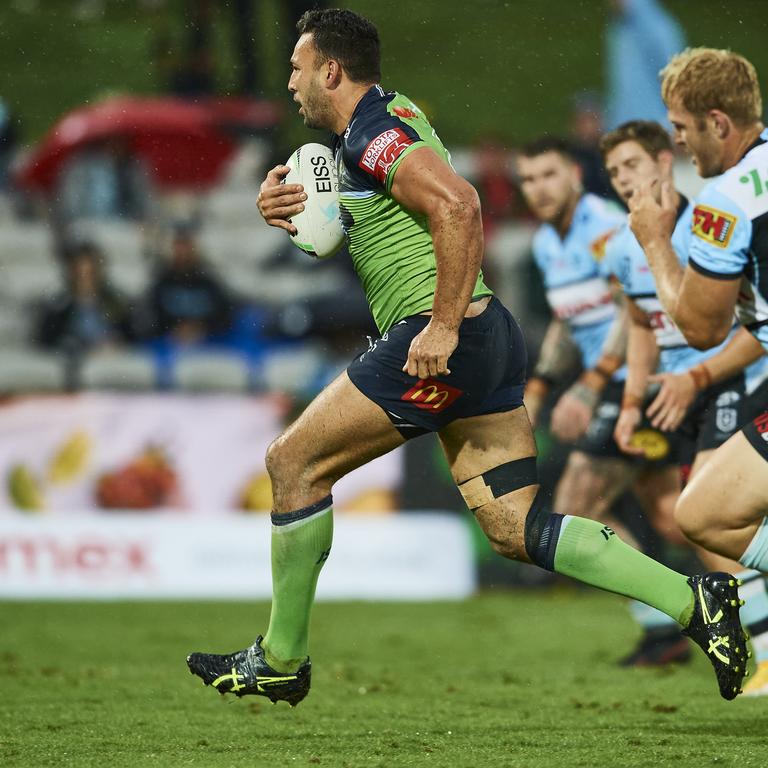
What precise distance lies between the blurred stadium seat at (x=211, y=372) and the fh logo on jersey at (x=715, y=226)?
21.1 ft

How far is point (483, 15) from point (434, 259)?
370 cm

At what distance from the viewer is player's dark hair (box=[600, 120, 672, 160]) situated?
633 centimetres

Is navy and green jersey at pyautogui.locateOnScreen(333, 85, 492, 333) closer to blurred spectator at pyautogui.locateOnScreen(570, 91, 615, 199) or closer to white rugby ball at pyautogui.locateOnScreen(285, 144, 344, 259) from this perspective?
white rugby ball at pyautogui.locateOnScreen(285, 144, 344, 259)

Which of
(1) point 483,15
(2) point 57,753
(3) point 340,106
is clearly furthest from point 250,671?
(1) point 483,15

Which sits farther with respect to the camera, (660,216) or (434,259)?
(660,216)

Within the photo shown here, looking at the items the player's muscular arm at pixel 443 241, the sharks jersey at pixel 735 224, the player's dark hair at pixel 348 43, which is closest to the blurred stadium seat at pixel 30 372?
the player's dark hair at pixel 348 43

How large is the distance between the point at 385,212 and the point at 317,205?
32 centimetres

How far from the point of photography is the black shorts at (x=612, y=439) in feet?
22.4

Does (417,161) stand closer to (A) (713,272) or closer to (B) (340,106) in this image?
(B) (340,106)

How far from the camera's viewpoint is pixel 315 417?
4.74m

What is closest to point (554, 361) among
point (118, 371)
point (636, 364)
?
point (636, 364)

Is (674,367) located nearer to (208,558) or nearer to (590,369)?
(590,369)

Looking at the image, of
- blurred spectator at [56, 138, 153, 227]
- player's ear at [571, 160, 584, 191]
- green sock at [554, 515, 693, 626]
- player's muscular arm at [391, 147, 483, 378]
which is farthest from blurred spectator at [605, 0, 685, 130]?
blurred spectator at [56, 138, 153, 227]

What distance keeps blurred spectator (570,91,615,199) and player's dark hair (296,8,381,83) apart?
7.05 feet
